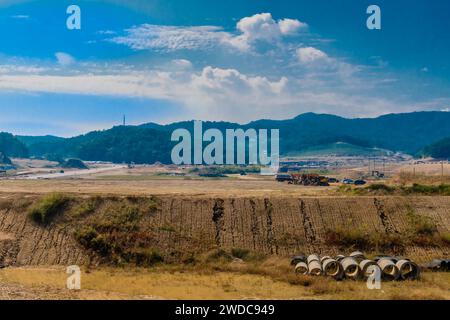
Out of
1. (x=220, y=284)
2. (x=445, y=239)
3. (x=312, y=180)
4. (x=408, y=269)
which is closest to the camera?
(x=220, y=284)

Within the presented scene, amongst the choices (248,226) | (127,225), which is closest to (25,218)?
(127,225)

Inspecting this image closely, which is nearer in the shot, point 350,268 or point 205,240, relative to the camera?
point 350,268

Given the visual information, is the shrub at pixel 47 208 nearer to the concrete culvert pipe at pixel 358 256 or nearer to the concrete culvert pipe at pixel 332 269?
the concrete culvert pipe at pixel 332 269

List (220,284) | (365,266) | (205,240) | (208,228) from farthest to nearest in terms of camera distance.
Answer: (208,228) → (205,240) → (365,266) → (220,284)

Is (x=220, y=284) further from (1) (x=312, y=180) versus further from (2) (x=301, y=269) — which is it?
(1) (x=312, y=180)

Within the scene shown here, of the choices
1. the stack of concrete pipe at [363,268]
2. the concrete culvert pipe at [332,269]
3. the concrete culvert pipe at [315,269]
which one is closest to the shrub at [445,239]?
the stack of concrete pipe at [363,268]

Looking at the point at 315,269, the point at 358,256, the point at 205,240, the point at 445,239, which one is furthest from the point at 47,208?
the point at 445,239

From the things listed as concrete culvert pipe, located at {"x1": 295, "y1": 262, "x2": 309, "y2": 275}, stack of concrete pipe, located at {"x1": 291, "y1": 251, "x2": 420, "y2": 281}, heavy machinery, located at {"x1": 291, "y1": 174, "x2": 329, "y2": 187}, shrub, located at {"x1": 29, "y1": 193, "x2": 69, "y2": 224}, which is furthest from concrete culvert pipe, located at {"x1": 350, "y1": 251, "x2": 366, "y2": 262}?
heavy machinery, located at {"x1": 291, "y1": 174, "x2": 329, "y2": 187}
